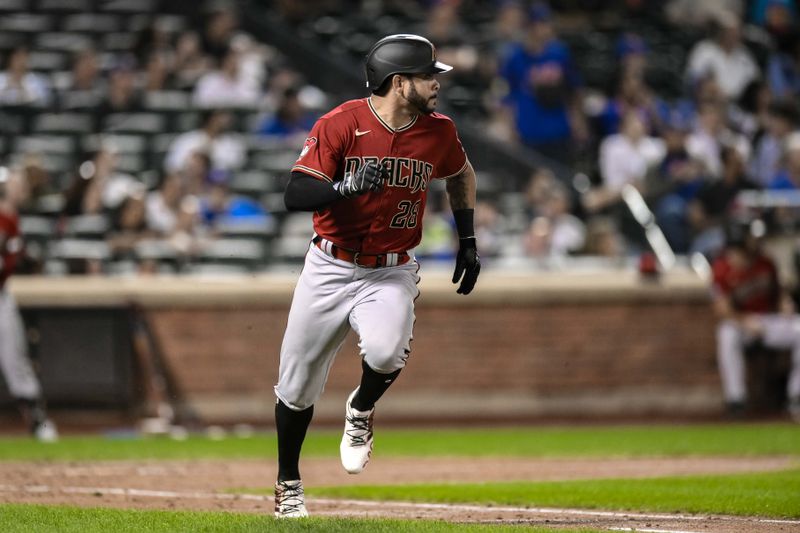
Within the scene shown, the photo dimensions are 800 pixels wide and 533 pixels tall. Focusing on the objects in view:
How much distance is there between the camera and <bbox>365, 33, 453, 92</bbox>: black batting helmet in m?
6.34

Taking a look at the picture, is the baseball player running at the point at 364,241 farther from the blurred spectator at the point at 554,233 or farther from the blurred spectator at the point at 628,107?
the blurred spectator at the point at 628,107

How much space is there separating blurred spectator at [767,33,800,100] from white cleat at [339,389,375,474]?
12242 millimetres

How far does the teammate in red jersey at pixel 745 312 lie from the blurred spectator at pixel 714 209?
Answer: 458 mm

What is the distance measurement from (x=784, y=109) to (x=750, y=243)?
3.09 meters

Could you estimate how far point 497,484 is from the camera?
8.68 meters

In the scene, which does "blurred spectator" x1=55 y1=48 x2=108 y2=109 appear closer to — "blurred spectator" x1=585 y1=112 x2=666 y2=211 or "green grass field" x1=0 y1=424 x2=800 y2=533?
"green grass field" x1=0 y1=424 x2=800 y2=533

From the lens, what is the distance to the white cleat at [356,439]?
648cm

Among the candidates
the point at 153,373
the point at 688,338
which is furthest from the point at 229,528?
the point at 688,338

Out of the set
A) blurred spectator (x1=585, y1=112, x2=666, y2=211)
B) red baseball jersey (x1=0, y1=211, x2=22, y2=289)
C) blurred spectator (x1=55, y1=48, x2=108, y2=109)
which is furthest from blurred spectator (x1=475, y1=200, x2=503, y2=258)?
blurred spectator (x1=55, y1=48, x2=108, y2=109)

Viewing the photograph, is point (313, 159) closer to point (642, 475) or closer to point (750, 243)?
point (642, 475)

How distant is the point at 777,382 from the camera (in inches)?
561

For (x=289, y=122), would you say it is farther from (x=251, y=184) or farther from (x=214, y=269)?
(x=214, y=269)

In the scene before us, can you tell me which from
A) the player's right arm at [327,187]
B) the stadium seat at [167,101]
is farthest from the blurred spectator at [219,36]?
the player's right arm at [327,187]

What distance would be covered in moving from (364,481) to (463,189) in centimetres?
306
